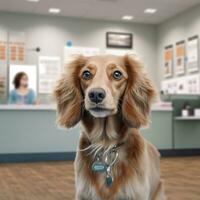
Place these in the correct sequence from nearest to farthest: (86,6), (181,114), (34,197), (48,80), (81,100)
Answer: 1. (81,100)
2. (34,197)
3. (181,114)
4. (86,6)
5. (48,80)

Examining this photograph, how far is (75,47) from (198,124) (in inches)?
159

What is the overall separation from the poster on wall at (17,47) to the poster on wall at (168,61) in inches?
135

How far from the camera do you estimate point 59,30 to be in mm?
10031

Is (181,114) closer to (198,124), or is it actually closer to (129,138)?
(198,124)

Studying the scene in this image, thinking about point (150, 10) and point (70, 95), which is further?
point (150, 10)

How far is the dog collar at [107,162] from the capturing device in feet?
4.97

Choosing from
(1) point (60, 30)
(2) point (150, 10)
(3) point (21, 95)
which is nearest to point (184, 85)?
(2) point (150, 10)

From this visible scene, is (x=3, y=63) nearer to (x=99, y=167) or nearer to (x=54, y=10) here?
(x=54, y=10)

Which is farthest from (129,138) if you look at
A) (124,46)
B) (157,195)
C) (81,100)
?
(124,46)

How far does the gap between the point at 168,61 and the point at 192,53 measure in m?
1.07

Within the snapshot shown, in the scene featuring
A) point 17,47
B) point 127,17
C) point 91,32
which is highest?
point 127,17

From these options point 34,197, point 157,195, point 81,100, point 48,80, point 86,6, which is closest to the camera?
point 81,100

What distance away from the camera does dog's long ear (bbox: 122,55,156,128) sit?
153 cm

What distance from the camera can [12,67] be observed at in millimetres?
9469
